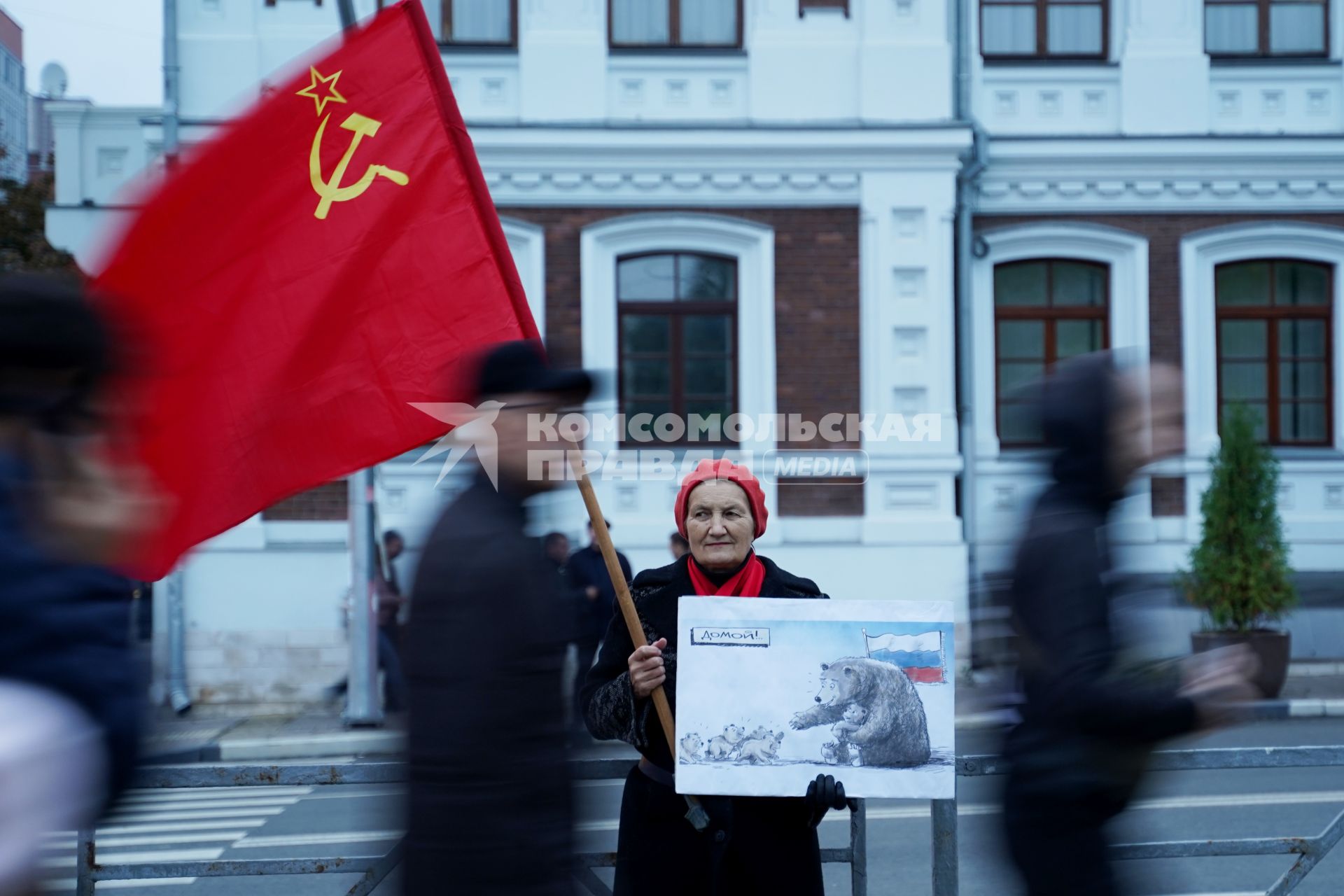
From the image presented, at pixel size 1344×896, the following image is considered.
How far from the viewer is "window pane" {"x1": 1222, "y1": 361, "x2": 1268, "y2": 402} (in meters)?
14.3

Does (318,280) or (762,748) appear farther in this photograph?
(318,280)

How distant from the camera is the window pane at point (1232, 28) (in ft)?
46.4

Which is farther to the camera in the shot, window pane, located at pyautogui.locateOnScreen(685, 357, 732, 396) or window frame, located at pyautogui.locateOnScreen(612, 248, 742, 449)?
window pane, located at pyautogui.locateOnScreen(685, 357, 732, 396)

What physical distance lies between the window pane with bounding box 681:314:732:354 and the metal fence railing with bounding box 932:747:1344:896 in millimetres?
10326

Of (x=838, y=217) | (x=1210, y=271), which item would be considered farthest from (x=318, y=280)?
(x=1210, y=271)

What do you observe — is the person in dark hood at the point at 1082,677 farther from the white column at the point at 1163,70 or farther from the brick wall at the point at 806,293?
the white column at the point at 1163,70

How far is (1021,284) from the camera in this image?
14109 millimetres

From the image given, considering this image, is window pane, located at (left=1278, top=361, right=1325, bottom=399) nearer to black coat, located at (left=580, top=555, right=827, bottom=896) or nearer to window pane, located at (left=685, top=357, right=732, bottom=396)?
window pane, located at (left=685, top=357, right=732, bottom=396)

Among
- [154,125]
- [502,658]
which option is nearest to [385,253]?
[502,658]

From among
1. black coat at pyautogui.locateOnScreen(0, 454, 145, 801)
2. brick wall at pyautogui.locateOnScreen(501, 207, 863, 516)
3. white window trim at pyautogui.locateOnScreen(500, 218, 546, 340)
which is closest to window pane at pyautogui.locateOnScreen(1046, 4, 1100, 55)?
brick wall at pyautogui.locateOnScreen(501, 207, 863, 516)

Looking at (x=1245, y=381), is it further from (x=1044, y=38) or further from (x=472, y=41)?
(x=472, y=41)

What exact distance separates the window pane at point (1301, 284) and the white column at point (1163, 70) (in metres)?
1.82

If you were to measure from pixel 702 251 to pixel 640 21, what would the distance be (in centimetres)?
251

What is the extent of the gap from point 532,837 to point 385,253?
2114mm
